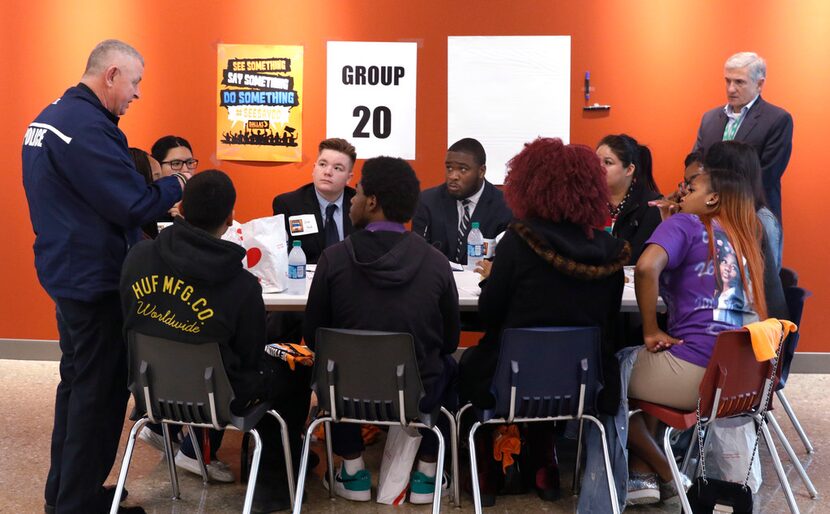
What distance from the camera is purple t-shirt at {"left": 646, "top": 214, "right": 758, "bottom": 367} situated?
2916mm

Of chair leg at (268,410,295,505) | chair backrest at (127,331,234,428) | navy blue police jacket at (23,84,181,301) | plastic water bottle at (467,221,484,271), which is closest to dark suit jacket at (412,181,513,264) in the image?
plastic water bottle at (467,221,484,271)

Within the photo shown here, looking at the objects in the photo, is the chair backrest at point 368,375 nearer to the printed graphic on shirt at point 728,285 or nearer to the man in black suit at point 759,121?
the printed graphic on shirt at point 728,285

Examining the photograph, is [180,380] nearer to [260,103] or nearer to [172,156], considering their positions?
[172,156]

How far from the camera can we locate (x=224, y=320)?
2.67 meters

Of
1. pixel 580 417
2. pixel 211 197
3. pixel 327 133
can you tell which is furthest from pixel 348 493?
pixel 327 133

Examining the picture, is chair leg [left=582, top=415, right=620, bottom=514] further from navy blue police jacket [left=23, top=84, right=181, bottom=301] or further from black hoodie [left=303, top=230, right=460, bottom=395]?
navy blue police jacket [left=23, top=84, right=181, bottom=301]

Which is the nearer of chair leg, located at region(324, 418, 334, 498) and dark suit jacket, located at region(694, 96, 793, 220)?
chair leg, located at region(324, 418, 334, 498)

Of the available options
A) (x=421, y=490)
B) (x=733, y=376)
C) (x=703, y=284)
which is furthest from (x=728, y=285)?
(x=421, y=490)

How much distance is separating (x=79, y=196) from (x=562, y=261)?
1.64 meters

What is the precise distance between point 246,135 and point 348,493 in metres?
2.77

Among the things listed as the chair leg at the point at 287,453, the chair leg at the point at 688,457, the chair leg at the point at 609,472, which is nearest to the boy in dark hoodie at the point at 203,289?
the chair leg at the point at 287,453

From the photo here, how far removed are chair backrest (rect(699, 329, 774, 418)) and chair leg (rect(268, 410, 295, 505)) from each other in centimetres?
141

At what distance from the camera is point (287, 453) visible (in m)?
3.08

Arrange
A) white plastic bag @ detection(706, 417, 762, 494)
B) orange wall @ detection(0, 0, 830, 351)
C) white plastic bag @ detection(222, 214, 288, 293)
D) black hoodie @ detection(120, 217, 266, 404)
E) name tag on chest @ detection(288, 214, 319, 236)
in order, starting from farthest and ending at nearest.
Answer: orange wall @ detection(0, 0, 830, 351)
name tag on chest @ detection(288, 214, 319, 236)
white plastic bag @ detection(222, 214, 288, 293)
white plastic bag @ detection(706, 417, 762, 494)
black hoodie @ detection(120, 217, 266, 404)
